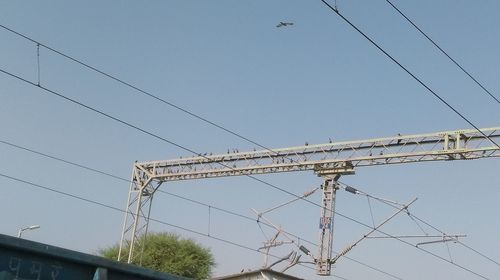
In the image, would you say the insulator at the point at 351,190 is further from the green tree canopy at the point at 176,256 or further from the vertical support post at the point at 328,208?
the green tree canopy at the point at 176,256

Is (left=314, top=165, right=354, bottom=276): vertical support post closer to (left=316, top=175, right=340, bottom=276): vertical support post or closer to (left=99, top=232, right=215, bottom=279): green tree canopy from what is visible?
(left=316, top=175, right=340, bottom=276): vertical support post

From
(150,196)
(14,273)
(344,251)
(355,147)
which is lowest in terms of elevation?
(14,273)

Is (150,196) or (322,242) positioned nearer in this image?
(322,242)

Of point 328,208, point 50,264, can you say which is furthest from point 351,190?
point 50,264

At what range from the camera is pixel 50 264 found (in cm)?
566

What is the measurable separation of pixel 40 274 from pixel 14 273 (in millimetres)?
269

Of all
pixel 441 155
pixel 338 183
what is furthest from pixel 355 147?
pixel 441 155

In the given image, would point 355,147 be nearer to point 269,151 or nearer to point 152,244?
point 269,151

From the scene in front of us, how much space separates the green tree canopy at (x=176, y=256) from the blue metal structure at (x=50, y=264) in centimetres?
3948

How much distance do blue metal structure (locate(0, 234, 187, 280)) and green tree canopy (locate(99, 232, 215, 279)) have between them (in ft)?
130

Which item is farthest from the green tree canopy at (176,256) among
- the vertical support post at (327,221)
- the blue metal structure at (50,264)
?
the blue metal structure at (50,264)

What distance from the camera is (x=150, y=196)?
31.8 m

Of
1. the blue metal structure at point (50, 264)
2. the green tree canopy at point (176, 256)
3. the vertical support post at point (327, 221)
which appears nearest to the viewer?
the blue metal structure at point (50, 264)

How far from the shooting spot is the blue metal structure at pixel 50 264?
17.4 ft
